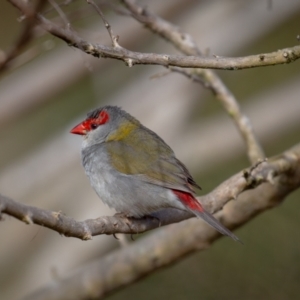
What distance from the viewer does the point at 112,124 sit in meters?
4.25

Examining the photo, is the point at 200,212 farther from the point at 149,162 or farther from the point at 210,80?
the point at 210,80

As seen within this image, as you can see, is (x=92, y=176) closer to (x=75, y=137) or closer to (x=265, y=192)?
(x=265, y=192)

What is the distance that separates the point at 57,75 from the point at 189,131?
1436 millimetres

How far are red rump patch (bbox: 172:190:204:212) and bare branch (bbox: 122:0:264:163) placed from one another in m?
0.63

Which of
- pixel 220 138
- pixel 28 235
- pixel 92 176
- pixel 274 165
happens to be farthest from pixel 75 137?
pixel 274 165

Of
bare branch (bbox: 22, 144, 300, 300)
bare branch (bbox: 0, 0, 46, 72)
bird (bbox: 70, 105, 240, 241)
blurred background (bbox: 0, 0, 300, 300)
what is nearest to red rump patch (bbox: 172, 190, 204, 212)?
bird (bbox: 70, 105, 240, 241)

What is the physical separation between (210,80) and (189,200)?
0.96m

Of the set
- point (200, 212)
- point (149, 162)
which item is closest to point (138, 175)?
point (149, 162)

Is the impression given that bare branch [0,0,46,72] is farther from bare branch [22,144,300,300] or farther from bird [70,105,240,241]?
bare branch [22,144,300,300]

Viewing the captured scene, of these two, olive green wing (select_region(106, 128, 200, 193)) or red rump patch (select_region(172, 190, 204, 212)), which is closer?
red rump patch (select_region(172, 190, 204, 212))

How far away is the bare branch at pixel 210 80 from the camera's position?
4008 millimetres

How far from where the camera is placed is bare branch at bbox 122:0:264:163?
13.1 feet

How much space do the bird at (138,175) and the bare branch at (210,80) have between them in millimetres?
473

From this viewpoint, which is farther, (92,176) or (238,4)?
(238,4)
